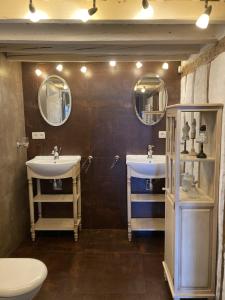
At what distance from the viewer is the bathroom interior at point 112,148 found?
79.7 inches

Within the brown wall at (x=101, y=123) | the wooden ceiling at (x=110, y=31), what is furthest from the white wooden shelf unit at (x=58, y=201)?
the wooden ceiling at (x=110, y=31)

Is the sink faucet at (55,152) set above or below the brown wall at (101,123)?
below

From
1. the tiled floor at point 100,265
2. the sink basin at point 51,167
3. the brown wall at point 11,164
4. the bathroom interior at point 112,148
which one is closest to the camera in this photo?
the bathroom interior at point 112,148

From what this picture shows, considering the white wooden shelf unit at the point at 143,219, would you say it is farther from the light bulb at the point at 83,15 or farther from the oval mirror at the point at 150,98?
the light bulb at the point at 83,15

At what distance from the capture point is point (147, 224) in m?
3.47

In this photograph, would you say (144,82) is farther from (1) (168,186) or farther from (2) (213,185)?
(2) (213,185)

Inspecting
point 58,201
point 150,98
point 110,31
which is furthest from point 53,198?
point 110,31

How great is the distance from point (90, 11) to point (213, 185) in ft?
4.98

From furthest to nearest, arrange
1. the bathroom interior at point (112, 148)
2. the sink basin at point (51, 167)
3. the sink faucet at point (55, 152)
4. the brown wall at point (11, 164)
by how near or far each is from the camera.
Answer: the sink faucet at point (55, 152)
the sink basin at point (51, 167)
the brown wall at point (11, 164)
the bathroom interior at point (112, 148)

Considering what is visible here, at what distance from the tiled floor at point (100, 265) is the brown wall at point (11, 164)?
269mm

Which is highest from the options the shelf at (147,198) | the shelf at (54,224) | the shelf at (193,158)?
the shelf at (193,158)

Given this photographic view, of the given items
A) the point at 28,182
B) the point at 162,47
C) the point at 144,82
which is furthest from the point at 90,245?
the point at 162,47

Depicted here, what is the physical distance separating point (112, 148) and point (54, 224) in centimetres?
121

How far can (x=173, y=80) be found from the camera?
11.4 ft
